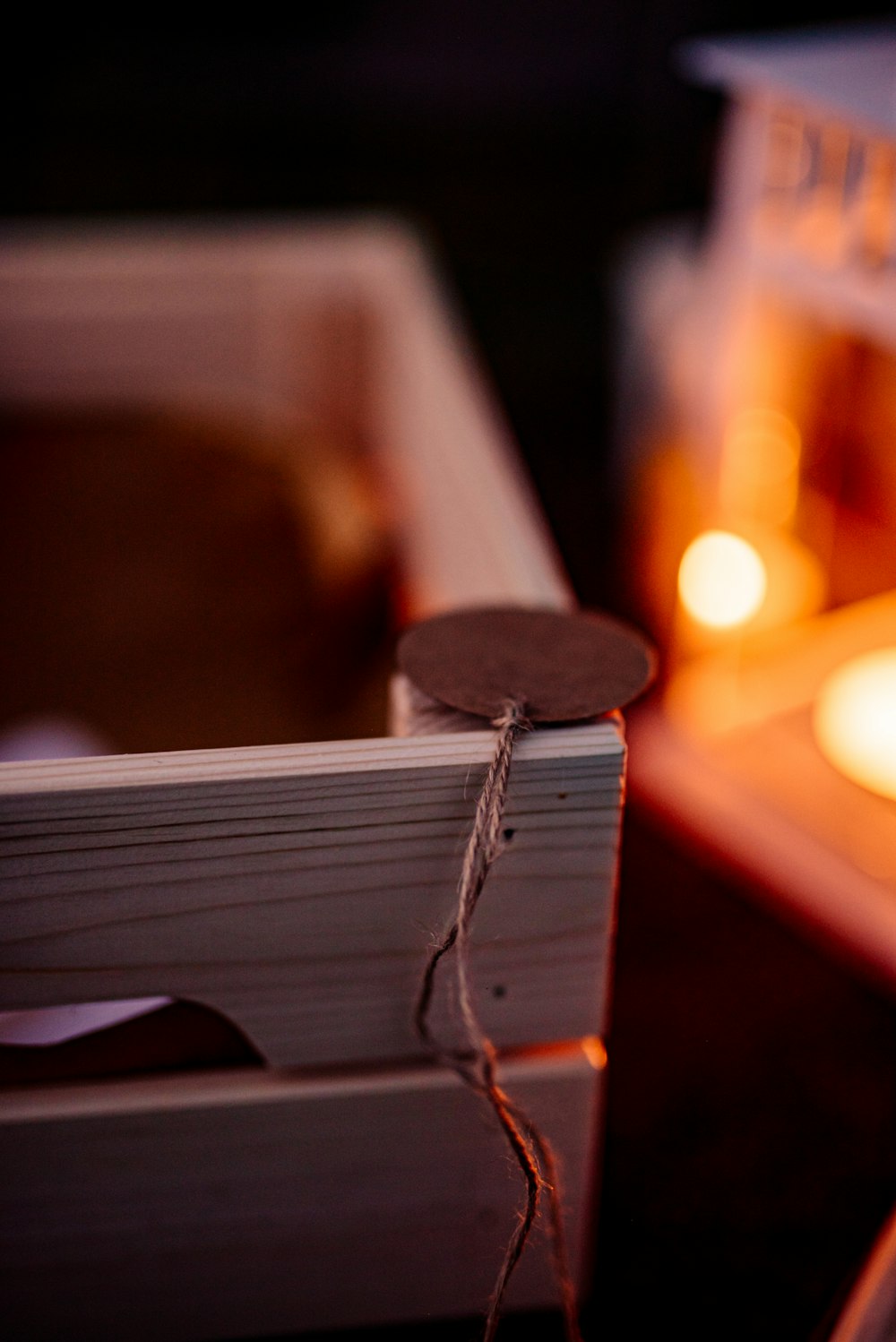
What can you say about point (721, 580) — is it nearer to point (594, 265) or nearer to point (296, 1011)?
point (296, 1011)

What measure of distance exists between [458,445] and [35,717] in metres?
0.42

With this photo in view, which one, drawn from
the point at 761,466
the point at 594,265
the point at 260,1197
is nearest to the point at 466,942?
the point at 260,1197

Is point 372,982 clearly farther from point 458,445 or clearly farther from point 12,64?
point 12,64

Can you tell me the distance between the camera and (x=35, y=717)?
36.9 inches

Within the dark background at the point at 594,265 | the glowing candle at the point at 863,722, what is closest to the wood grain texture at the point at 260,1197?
the dark background at the point at 594,265

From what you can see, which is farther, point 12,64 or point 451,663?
point 12,64

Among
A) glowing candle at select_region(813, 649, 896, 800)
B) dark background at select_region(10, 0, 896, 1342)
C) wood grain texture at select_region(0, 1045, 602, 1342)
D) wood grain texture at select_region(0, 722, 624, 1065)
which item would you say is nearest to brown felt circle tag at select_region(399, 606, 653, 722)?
wood grain texture at select_region(0, 722, 624, 1065)

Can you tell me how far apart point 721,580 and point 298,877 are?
743 millimetres

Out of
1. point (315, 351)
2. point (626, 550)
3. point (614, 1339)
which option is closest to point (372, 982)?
point (614, 1339)

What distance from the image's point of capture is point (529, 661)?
0.50 m

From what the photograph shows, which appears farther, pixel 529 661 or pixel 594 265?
pixel 594 265

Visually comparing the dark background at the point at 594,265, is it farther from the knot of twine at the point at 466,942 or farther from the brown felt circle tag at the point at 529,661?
the brown felt circle tag at the point at 529,661

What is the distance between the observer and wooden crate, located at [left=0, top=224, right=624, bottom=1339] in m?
0.45

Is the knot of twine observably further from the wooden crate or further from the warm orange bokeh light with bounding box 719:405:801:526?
the warm orange bokeh light with bounding box 719:405:801:526
